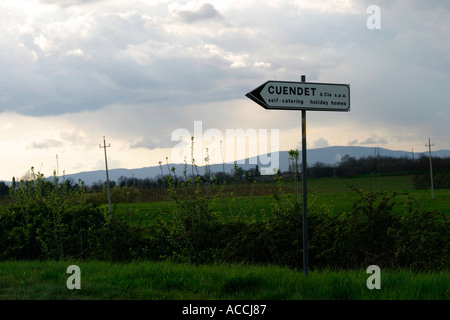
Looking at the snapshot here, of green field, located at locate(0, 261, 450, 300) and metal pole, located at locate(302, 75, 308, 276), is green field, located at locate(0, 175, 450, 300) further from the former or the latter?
metal pole, located at locate(302, 75, 308, 276)

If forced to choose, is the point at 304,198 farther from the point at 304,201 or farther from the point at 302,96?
the point at 302,96

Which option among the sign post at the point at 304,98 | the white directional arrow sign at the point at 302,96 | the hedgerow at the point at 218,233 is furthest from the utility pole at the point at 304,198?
the hedgerow at the point at 218,233

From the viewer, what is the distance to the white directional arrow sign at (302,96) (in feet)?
22.5

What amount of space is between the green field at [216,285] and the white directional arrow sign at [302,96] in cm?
247

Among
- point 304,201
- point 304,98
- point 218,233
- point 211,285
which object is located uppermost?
point 304,98

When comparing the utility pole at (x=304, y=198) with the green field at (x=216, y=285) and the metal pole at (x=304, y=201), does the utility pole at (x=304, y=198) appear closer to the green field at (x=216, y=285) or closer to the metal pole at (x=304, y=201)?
the metal pole at (x=304, y=201)

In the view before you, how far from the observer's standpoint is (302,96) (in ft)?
22.9

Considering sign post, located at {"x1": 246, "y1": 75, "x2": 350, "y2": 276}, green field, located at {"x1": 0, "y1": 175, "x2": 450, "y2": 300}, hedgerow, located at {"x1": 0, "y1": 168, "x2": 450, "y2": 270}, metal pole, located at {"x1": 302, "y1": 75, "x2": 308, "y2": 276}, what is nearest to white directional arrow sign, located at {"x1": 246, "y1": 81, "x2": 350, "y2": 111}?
sign post, located at {"x1": 246, "y1": 75, "x2": 350, "y2": 276}

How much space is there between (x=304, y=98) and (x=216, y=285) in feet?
9.73

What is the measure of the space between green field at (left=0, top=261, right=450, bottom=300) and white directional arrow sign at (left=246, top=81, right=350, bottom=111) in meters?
2.47

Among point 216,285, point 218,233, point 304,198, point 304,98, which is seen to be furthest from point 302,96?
point 218,233
